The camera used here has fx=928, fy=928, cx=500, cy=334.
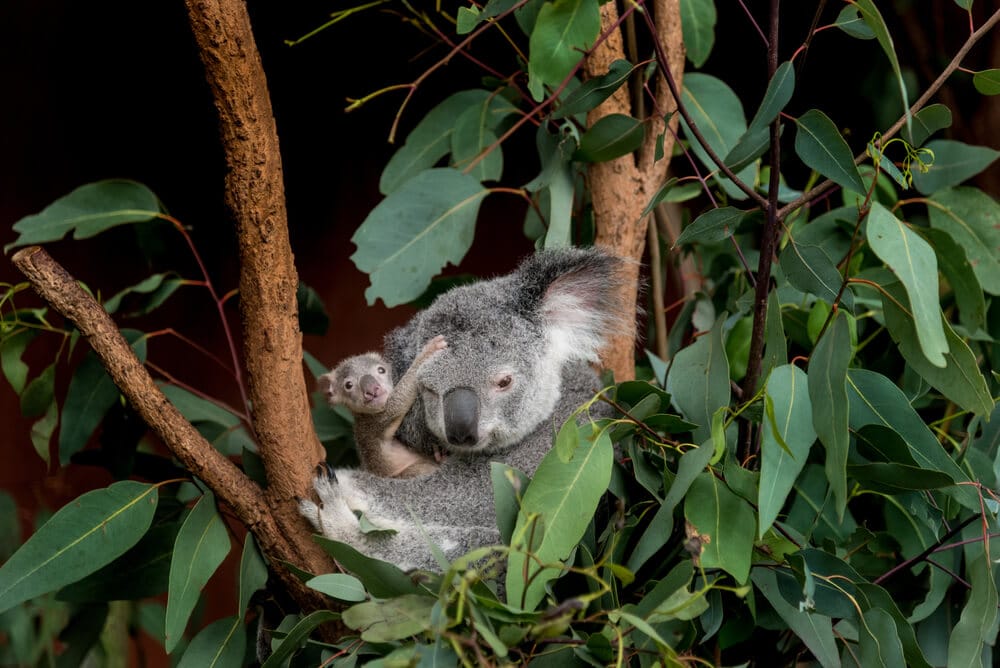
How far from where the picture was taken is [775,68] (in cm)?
151

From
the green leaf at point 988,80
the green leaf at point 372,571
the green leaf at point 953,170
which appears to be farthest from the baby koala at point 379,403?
A: the green leaf at point 953,170

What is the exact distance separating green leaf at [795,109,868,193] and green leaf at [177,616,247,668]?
1.36m

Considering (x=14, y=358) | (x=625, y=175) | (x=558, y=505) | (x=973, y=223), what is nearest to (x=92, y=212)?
(x=14, y=358)

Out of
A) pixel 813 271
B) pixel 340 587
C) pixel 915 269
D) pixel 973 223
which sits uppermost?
pixel 915 269

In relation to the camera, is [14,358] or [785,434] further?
[14,358]

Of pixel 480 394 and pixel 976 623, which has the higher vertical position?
pixel 480 394

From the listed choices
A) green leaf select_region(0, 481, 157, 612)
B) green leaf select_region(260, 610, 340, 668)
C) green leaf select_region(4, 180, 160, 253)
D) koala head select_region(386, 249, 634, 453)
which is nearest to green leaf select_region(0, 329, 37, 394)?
green leaf select_region(4, 180, 160, 253)

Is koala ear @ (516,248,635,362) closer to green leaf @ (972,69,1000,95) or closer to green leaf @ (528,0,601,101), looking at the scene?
green leaf @ (528,0,601,101)

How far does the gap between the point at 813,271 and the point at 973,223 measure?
40.9 inches

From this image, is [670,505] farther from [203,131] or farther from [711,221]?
[203,131]

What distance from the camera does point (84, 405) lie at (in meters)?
2.16

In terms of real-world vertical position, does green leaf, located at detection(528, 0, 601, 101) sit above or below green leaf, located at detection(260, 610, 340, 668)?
above

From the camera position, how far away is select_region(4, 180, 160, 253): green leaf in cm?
209

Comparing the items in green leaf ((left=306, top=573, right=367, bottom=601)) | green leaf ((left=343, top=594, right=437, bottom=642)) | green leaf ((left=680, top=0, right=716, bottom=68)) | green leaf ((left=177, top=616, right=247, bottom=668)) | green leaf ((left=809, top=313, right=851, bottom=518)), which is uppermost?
green leaf ((left=680, top=0, right=716, bottom=68))
